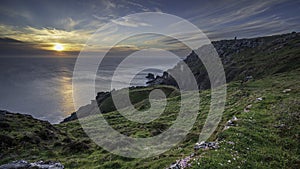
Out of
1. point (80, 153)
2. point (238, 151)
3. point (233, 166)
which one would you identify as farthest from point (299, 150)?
point (80, 153)

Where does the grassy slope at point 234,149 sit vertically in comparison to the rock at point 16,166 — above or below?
below

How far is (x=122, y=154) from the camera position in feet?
77.0

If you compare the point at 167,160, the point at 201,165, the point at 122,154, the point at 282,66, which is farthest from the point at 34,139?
the point at 282,66

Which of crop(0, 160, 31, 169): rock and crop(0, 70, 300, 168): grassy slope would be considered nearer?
crop(0, 70, 300, 168): grassy slope

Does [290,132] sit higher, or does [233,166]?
[233,166]

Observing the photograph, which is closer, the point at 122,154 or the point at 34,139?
the point at 122,154

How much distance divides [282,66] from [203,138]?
2977 inches

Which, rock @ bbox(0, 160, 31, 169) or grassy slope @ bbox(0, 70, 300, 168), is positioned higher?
rock @ bbox(0, 160, 31, 169)

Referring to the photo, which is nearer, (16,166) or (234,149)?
(234,149)

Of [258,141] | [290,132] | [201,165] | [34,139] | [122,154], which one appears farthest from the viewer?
[34,139]

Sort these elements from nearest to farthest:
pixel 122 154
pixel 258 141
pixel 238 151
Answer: pixel 238 151 → pixel 258 141 → pixel 122 154

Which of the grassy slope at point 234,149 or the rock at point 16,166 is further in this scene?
the rock at point 16,166

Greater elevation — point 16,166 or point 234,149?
point 16,166

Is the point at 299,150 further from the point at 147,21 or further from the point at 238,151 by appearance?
the point at 147,21
